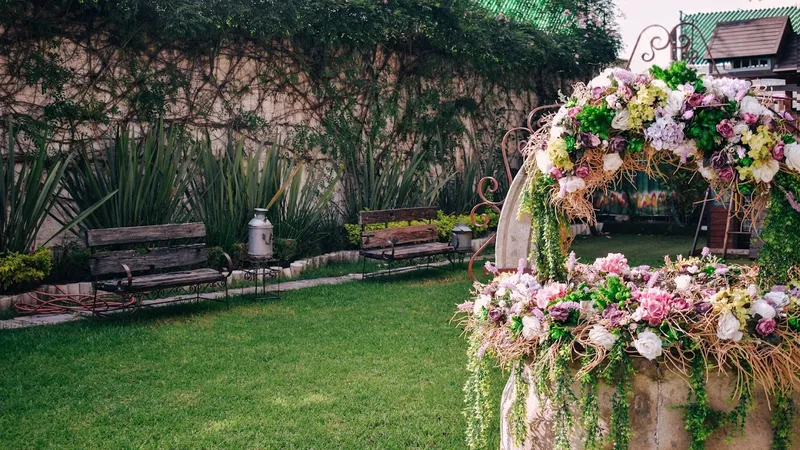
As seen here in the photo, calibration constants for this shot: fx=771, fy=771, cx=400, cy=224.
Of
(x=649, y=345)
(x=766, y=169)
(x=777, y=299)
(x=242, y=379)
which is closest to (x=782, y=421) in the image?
(x=777, y=299)

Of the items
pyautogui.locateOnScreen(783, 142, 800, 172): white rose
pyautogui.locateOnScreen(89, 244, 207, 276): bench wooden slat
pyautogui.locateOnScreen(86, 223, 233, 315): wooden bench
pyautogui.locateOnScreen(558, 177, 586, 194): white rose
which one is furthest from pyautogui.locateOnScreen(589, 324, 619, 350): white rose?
pyautogui.locateOnScreen(89, 244, 207, 276): bench wooden slat

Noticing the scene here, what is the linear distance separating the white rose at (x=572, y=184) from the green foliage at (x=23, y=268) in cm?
492

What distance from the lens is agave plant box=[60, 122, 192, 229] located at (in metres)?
6.85

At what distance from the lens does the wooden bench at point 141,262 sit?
19.9 ft

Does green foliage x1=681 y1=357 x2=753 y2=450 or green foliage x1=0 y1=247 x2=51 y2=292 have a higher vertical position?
green foliage x1=0 y1=247 x2=51 y2=292

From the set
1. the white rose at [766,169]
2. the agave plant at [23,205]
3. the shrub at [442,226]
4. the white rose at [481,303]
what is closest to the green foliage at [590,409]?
the white rose at [481,303]

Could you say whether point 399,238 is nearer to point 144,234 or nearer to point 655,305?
point 144,234

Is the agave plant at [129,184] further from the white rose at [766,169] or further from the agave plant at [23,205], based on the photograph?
the white rose at [766,169]

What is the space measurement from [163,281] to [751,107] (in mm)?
4731

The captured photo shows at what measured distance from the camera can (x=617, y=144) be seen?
2.95 meters

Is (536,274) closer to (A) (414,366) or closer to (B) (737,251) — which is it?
(A) (414,366)

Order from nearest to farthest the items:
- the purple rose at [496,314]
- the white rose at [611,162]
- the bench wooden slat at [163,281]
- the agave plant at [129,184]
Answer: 1. the white rose at [611,162]
2. the purple rose at [496,314]
3. the bench wooden slat at [163,281]
4. the agave plant at [129,184]

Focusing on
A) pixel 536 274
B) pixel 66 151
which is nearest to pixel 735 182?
pixel 536 274

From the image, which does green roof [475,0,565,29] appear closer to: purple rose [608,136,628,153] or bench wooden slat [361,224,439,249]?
bench wooden slat [361,224,439,249]
